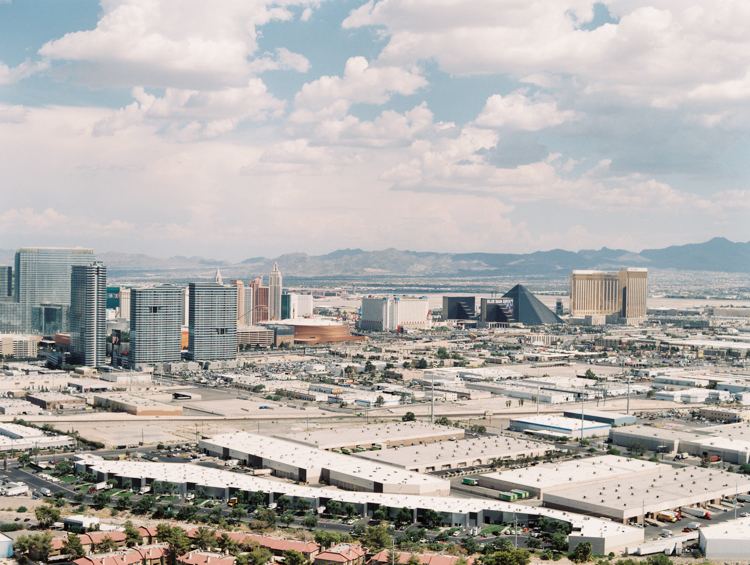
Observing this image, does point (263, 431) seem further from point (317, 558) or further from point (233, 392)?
point (317, 558)

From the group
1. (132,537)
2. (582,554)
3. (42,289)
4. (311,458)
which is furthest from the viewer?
(42,289)

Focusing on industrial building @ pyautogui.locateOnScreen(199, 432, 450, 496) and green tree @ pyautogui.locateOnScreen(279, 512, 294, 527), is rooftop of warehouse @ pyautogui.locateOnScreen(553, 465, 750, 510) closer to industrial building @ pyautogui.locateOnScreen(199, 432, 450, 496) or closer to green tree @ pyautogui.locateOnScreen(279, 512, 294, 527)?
industrial building @ pyautogui.locateOnScreen(199, 432, 450, 496)

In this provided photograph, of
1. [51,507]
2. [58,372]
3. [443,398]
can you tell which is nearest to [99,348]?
[58,372]

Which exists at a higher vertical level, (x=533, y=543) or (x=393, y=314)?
(x=393, y=314)

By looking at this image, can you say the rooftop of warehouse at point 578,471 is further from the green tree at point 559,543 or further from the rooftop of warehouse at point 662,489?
the green tree at point 559,543

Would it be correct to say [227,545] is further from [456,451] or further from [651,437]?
[651,437]

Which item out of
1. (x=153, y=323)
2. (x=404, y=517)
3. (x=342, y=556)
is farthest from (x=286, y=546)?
(x=153, y=323)
